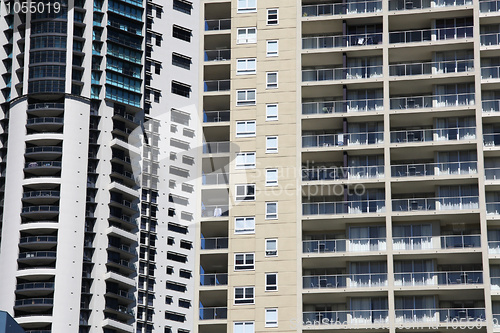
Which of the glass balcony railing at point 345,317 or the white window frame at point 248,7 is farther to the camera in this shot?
the white window frame at point 248,7

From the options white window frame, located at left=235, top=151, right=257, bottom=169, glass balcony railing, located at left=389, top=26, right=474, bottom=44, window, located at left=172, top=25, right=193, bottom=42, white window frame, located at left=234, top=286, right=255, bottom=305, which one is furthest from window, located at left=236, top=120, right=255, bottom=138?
window, located at left=172, top=25, right=193, bottom=42

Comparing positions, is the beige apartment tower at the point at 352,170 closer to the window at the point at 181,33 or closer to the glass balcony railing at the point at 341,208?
the glass balcony railing at the point at 341,208

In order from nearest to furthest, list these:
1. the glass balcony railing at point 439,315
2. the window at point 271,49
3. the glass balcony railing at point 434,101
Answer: the glass balcony railing at point 439,315
the glass balcony railing at point 434,101
the window at point 271,49

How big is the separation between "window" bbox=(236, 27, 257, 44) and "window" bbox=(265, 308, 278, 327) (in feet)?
78.8

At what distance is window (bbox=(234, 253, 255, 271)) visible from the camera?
84.0m

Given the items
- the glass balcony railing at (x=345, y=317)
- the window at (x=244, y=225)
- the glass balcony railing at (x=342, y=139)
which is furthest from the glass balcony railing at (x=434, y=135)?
the glass balcony railing at (x=345, y=317)

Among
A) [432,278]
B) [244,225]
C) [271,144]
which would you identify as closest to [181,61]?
[271,144]

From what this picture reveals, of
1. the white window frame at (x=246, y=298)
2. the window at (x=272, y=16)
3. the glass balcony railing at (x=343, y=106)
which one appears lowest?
the white window frame at (x=246, y=298)

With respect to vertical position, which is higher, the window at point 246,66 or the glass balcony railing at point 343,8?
the glass balcony railing at point 343,8

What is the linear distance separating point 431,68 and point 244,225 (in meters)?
20.8

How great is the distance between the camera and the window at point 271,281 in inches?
3258

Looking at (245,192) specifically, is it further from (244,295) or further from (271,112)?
(244,295)

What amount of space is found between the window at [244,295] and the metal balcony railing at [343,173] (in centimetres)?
1023

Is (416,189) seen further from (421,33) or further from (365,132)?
(421,33)
